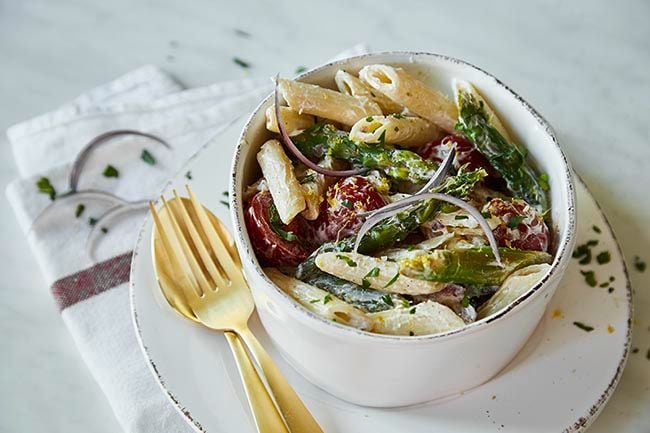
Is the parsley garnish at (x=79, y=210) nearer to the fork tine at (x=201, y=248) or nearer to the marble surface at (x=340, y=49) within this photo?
the marble surface at (x=340, y=49)

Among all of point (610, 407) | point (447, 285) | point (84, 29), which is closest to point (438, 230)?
point (447, 285)

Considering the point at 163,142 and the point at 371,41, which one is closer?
the point at 163,142

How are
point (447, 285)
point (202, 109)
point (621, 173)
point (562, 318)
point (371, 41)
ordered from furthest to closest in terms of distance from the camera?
point (371, 41)
point (202, 109)
point (621, 173)
point (562, 318)
point (447, 285)

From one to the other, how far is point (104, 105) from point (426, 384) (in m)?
1.40

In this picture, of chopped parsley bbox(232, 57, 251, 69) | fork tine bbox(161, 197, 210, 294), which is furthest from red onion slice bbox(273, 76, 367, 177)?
chopped parsley bbox(232, 57, 251, 69)

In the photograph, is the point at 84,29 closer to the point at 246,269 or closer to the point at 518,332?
the point at 246,269

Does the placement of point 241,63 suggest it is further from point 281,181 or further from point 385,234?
point 385,234

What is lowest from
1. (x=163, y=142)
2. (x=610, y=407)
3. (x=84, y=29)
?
(x=610, y=407)

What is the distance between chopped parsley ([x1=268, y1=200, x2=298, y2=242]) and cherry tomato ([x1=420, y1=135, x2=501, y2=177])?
33 cm

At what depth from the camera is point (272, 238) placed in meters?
1.56

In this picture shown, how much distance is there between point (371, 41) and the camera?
2.64 m

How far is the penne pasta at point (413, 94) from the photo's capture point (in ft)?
5.58

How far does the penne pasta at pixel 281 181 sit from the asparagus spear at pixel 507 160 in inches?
14.4

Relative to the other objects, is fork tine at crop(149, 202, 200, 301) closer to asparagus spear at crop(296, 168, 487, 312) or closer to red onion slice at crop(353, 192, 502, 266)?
asparagus spear at crop(296, 168, 487, 312)
